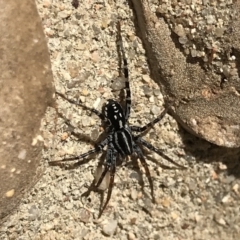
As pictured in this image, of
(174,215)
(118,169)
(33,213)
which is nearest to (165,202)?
(174,215)

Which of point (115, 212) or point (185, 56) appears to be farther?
point (115, 212)

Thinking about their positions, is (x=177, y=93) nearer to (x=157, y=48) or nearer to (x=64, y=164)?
(x=157, y=48)

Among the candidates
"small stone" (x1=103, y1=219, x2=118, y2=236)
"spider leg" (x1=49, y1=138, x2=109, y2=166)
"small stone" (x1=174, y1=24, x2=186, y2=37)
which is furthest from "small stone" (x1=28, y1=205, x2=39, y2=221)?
"small stone" (x1=174, y1=24, x2=186, y2=37)

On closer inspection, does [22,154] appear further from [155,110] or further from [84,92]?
[155,110]

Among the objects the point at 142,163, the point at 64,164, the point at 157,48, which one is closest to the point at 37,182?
the point at 64,164

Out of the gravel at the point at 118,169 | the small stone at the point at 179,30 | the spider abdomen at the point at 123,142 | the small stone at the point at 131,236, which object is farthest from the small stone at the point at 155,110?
the small stone at the point at 131,236

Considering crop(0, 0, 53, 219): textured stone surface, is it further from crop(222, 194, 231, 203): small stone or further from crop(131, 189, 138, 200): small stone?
crop(222, 194, 231, 203): small stone
